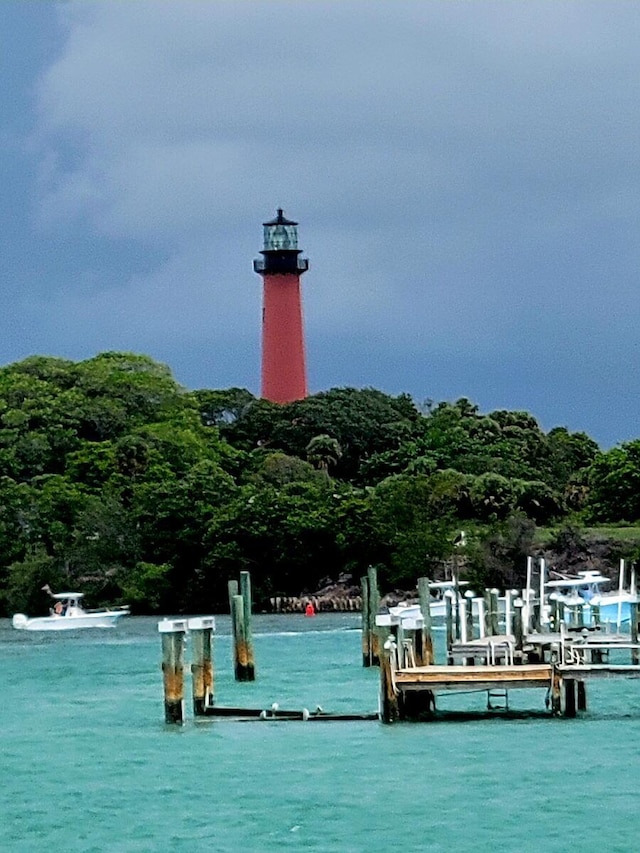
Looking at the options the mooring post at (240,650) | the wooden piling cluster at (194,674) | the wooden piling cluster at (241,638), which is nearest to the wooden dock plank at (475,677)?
the wooden piling cluster at (194,674)

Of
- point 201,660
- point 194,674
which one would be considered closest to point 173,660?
point 201,660

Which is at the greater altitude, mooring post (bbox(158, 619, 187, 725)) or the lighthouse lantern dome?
the lighthouse lantern dome

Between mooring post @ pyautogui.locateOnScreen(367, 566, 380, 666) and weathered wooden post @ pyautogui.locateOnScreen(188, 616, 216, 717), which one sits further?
mooring post @ pyautogui.locateOnScreen(367, 566, 380, 666)

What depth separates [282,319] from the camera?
351 feet

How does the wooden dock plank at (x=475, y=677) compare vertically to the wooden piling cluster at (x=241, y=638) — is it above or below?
below

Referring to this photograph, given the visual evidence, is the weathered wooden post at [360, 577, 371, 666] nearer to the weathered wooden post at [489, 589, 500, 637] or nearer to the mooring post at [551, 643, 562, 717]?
the weathered wooden post at [489, 589, 500, 637]

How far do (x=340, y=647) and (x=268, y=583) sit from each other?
2619 cm

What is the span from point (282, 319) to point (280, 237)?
5.83m

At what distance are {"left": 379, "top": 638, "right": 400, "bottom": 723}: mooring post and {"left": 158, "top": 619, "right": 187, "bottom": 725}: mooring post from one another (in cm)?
358

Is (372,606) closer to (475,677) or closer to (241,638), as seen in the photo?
(241,638)

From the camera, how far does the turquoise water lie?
2759 cm

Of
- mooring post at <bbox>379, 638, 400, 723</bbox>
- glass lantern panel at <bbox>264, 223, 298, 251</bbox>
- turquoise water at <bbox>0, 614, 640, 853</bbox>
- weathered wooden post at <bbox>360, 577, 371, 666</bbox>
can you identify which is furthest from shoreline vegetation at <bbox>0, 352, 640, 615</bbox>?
mooring post at <bbox>379, 638, 400, 723</bbox>

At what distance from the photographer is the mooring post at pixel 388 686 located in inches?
1339

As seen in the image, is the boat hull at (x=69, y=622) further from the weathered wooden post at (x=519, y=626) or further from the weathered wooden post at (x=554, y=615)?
the weathered wooden post at (x=519, y=626)
